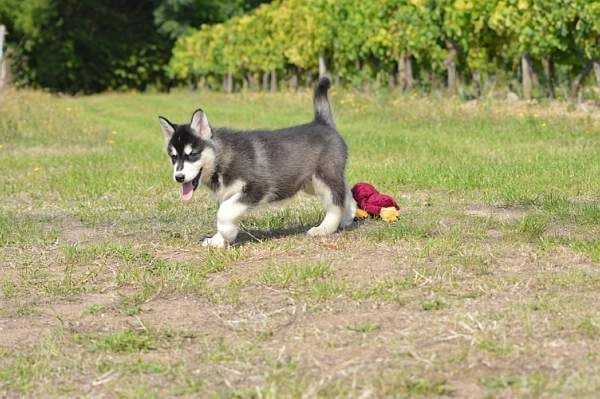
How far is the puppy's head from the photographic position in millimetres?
7043

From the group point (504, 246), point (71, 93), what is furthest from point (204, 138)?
point (71, 93)

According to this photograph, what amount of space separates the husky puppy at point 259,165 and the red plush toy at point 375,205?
26 centimetres

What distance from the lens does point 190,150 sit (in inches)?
278

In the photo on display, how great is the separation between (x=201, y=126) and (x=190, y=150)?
26 centimetres

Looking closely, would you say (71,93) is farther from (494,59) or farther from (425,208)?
(425,208)

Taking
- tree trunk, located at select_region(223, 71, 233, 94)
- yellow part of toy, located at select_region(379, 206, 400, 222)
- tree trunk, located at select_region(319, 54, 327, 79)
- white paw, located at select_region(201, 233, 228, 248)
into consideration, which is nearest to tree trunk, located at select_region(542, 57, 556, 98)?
tree trunk, located at select_region(319, 54, 327, 79)

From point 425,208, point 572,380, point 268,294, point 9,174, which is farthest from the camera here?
point 9,174

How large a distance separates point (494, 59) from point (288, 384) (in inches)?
772

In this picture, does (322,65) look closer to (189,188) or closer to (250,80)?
(250,80)

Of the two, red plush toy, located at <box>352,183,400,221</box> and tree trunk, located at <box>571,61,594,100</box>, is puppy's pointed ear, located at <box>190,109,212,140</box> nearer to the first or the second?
red plush toy, located at <box>352,183,400,221</box>

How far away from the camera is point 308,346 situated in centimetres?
482

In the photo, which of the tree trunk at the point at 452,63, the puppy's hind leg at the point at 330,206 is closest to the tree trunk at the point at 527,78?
the tree trunk at the point at 452,63

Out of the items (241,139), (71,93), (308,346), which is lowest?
(71,93)

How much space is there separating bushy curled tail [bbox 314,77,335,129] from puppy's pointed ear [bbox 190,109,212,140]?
47.1 inches
